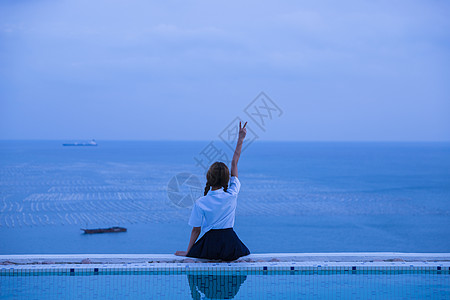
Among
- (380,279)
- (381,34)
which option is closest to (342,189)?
(381,34)

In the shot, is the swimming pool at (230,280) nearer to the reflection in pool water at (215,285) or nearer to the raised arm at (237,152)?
the reflection in pool water at (215,285)

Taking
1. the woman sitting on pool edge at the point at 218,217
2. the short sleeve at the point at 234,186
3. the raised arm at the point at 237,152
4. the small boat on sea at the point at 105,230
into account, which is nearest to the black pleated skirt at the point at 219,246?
the woman sitting on pool edge at the point at 218,217

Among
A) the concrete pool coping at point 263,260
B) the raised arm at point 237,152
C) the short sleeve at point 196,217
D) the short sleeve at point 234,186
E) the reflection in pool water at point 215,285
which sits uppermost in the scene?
the raised arm at point 237,152

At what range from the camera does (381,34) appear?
60.4 m

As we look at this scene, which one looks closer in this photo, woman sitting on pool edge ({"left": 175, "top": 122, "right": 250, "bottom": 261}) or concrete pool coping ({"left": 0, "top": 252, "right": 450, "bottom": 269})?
woman sitting on pool edge ({"left": 175, "top": 122, "right": 250, "bottom": 261})

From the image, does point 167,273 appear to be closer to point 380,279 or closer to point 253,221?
point 380,279

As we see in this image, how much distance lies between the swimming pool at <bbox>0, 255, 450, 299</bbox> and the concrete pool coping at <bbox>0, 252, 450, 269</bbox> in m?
0.02

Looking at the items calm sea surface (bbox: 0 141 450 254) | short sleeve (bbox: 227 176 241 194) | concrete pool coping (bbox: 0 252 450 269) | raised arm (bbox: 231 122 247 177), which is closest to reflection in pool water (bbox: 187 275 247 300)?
concrete pool coping (bbox: 0 252 450 269)

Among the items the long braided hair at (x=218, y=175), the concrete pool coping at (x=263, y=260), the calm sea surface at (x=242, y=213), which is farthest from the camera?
the calm sea surface at (x=242, y=213)

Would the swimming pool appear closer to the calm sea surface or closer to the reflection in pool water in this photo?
the reflection in pool water

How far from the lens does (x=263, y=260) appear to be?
3.61 meters

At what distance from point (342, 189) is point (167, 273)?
131 ft

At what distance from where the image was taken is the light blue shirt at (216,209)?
10.6ft

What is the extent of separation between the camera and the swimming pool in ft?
10.9
